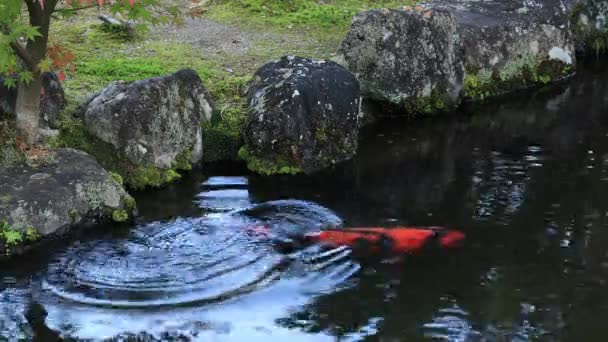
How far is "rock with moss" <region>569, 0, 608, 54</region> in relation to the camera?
18062 millimetres

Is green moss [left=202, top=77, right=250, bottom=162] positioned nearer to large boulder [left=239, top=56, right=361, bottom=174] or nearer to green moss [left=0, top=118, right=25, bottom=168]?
large boulder [left=239, top=56, right=361, bottom=174]

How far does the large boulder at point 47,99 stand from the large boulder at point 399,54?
210 inches

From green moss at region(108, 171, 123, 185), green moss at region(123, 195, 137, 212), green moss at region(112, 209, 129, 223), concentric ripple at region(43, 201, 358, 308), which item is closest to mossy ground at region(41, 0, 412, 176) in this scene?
green moss at region(108, 171, 123, 185)

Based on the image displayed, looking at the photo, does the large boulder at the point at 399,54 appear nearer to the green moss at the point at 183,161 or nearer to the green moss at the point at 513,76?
the green moss at the point at 513,76

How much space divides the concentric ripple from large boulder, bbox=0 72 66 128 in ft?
8.86

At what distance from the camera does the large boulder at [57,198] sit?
29.6 ft

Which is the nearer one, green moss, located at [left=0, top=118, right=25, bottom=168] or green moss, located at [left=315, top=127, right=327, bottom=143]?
green moss, located at [left=0, top=118, right=25, bottom=168]

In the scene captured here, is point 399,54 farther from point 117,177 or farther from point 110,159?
point 117,177

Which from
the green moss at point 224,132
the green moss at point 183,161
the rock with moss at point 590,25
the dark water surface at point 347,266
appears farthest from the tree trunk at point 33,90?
the rock with moss at point 590,25

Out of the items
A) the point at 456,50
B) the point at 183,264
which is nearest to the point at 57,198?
the point at 183,264

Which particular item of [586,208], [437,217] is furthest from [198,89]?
[586,208]

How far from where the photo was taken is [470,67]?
15.4 meters

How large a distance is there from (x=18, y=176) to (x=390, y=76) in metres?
7.10

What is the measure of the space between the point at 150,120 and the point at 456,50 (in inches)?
257
